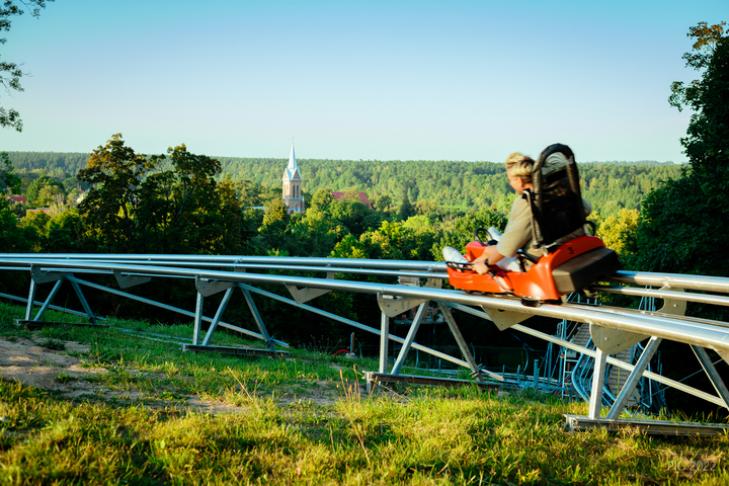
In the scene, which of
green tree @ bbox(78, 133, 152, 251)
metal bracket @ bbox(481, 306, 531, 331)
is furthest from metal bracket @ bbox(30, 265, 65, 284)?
green tree @ bbox(78, 133, 152, 251)

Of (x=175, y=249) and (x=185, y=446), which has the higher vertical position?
(x=185, y=446)

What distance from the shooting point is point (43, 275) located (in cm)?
1062

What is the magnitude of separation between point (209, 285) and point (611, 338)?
17.3ft

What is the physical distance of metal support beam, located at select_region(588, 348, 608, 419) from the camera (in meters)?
4.54

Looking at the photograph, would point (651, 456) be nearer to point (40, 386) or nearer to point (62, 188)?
point (40, 386)

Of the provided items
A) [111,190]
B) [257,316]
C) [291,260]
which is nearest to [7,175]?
[111,190]

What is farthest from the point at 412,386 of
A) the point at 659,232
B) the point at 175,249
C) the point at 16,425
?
the point at 175,249

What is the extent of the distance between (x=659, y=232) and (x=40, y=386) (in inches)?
1030

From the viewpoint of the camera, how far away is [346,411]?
4504 millimetres

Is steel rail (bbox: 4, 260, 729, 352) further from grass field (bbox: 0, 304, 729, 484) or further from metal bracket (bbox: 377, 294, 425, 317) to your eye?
grass field (bbox: 0, 304, 729, 484)

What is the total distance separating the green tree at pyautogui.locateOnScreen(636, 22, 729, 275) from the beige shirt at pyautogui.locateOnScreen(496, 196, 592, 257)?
20149 millimetres

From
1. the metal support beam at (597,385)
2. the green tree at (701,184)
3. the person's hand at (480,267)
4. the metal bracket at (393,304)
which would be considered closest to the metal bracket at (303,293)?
the metal bracket at (393,304)

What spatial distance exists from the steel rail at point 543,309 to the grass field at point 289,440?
658mm

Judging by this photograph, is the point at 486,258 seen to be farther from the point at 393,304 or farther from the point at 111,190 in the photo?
the point at 111,190
